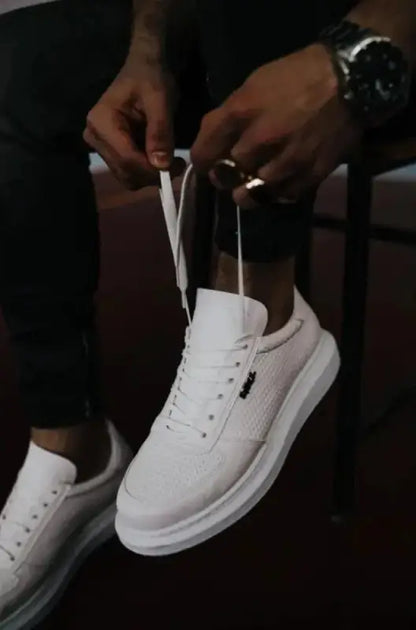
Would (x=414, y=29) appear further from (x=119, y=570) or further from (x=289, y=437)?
(x=119, y=570)

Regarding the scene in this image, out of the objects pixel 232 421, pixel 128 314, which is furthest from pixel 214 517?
pixel 128 314

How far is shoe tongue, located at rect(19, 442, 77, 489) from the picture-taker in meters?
0.84

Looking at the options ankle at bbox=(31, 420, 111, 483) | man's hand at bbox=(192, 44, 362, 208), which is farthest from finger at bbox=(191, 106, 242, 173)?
ankle at bbox=(31, 420, 111, 483)

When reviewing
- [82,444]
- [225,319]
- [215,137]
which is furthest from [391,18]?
[82,444]

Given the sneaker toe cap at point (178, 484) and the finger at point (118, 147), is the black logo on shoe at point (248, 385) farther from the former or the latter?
the finger at point (118, 147)

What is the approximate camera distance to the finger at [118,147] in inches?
28.6

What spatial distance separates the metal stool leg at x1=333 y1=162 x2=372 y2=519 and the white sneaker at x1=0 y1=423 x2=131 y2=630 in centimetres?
25

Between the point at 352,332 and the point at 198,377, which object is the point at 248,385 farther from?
the point at 352,332

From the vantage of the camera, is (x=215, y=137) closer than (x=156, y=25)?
Yes

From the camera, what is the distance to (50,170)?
0.83 m

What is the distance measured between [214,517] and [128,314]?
1.00m

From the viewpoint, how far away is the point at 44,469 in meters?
0.84

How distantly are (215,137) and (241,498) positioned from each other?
0.28 m

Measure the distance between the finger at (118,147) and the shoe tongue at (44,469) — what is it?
270mm
